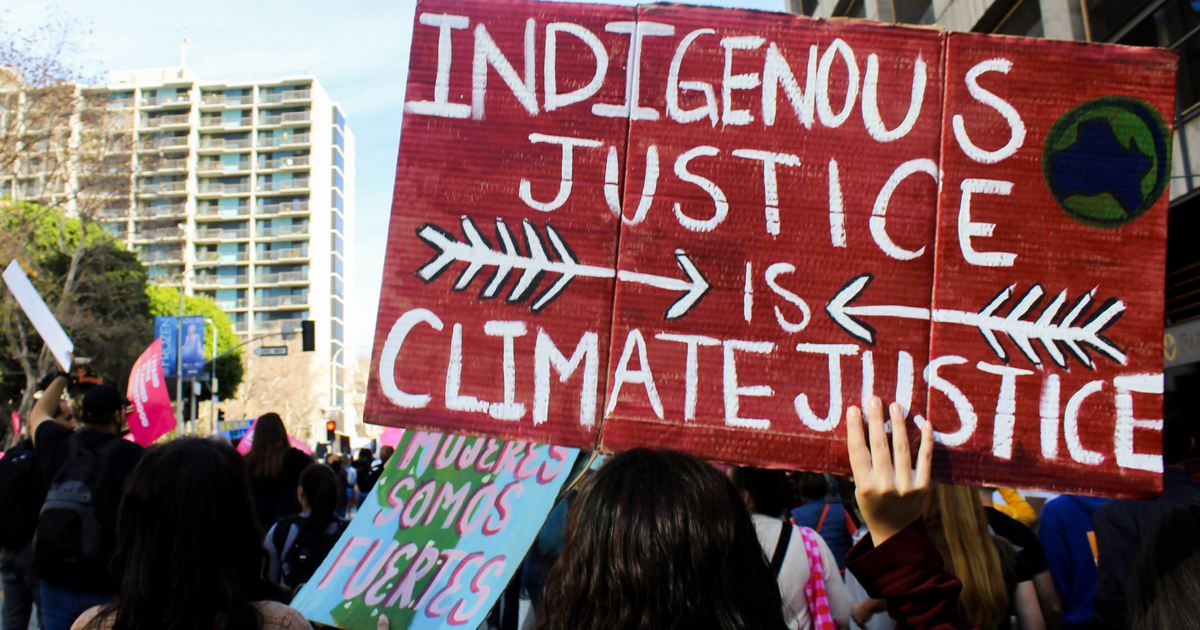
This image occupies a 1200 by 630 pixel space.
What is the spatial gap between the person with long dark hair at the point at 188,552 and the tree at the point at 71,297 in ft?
80.5

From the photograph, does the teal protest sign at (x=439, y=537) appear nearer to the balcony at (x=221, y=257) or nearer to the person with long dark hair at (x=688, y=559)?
the person with long dark hair at (x=688, y=559)

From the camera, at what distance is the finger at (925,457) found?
156cm

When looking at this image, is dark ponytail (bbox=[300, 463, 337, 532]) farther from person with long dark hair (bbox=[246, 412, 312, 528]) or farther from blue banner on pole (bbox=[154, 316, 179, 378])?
blue banner on pole (bbox=[154, 316, 179, 378])

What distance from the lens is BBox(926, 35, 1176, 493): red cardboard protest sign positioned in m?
1.75

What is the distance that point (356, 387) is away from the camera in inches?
2899

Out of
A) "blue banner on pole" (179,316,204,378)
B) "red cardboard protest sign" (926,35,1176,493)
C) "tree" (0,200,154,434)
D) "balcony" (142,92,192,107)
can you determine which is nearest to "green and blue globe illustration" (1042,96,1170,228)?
"red cardboard protest sign" (926,35,1176,493)

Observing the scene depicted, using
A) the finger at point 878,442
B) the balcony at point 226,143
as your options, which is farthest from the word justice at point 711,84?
the balcony at point 226,143

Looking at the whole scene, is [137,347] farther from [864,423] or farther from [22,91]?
[864,423]

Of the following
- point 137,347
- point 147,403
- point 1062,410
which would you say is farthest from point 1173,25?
point 137,347

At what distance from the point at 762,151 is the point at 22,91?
2453cm

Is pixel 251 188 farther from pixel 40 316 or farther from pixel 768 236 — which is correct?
pixel 768 236

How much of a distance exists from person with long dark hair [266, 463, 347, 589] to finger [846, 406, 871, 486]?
3000 mm

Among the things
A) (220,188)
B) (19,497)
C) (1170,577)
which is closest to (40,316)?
(19,497)

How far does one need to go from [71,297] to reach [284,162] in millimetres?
50128
